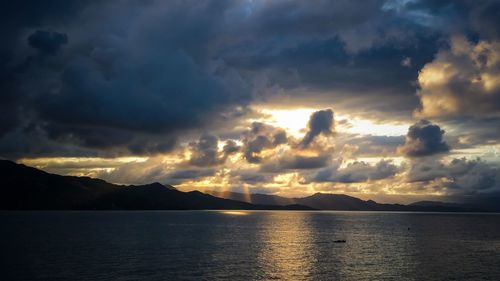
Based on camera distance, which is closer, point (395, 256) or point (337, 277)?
point (337, 277)

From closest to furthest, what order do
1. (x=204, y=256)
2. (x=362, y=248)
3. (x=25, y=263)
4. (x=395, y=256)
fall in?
1. (x=25, y=263)
2. (x=204, y=256)
3. (x=395, y=256)
4. (x=362, y=248)

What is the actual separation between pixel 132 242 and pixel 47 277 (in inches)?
2991

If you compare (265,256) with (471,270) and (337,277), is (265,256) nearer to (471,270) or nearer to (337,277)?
(337,277)

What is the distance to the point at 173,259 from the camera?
12388 cm

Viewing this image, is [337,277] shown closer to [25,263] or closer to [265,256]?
[265,256]

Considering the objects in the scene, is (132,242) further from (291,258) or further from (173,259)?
(291,258)

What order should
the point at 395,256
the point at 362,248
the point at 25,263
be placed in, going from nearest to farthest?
the point at 25,263
the point at 395,256
the point at 362,248

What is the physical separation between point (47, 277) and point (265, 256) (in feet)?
212

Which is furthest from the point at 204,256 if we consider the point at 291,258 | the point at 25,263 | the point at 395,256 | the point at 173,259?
the point at 395,256

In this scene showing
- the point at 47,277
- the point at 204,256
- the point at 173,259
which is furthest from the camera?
the point at 204,256

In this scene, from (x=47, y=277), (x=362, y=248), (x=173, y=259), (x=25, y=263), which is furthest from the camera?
(x=362, y=248)

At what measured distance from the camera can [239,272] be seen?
4203 inches

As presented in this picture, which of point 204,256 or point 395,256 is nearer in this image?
point 204,256

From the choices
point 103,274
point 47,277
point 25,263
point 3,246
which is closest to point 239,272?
point 103,274
